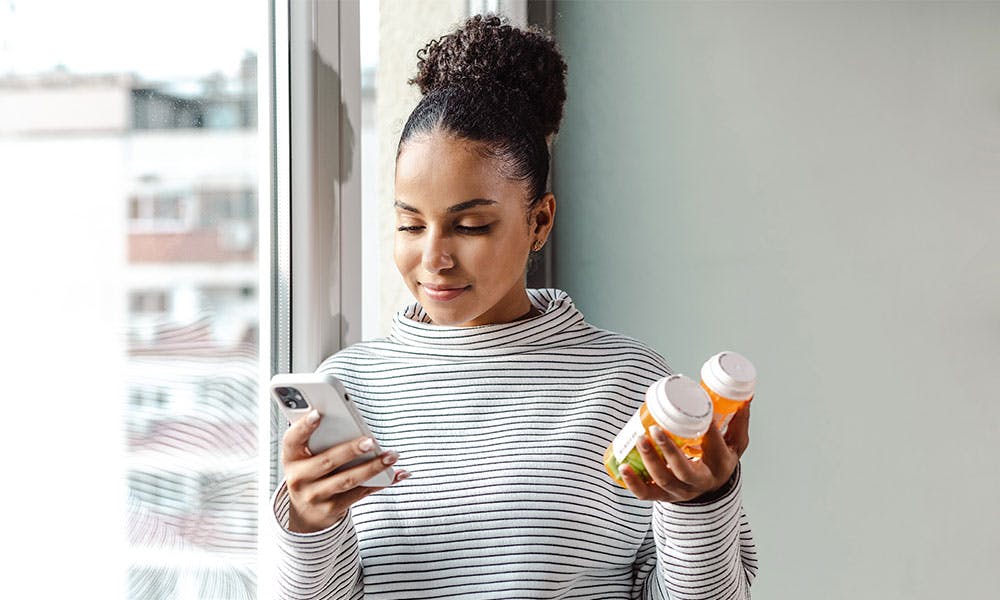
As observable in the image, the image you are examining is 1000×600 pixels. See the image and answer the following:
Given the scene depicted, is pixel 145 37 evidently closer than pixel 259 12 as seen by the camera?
Yes

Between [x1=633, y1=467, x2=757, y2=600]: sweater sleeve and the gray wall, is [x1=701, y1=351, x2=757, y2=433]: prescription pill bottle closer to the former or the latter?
[x1=633, y1=467, x2=757, y2=600]: sweater sleeve

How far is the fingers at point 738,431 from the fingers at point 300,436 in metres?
0.30

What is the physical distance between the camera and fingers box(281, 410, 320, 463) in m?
0.70

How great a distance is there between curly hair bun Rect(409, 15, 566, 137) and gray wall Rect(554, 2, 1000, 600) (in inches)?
27.6

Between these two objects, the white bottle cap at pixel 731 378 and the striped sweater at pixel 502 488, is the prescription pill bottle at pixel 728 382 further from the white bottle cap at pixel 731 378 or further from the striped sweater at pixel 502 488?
the striped sweater at pixel 502 488

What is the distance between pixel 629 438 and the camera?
700mm

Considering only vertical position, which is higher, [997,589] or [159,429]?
[159,429]

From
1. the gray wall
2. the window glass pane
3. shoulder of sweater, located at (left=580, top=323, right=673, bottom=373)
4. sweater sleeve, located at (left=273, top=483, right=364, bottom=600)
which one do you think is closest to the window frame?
the window glass pane

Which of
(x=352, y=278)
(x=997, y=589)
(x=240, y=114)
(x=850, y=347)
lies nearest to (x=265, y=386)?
(x=352, y=278)

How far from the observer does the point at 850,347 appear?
1.55 m

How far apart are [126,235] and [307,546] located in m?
0.27

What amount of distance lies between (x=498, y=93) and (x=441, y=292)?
19 cm

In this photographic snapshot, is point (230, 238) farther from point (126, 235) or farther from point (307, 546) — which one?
point (307, 546)

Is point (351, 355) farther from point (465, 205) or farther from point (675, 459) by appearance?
point (675, 459)
